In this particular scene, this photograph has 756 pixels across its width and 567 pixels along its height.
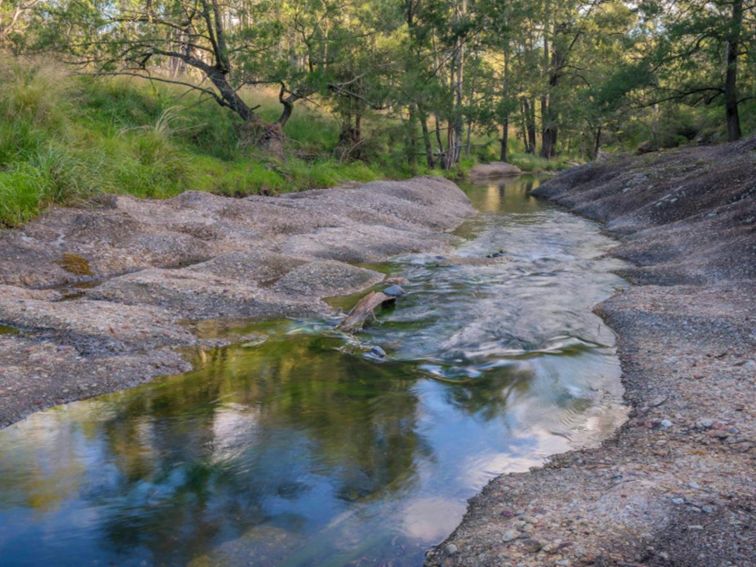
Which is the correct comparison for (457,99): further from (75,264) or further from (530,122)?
(75,264)

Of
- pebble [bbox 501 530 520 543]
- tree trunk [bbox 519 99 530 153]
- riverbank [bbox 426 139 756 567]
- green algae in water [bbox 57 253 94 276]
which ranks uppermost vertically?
tree trunk [bbox 519 99 530 153]

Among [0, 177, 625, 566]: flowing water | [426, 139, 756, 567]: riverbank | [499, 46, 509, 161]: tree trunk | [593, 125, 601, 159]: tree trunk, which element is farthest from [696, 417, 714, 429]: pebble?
[593, 125, 601, 159]: tree trunk

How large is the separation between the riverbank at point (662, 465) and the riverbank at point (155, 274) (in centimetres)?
344

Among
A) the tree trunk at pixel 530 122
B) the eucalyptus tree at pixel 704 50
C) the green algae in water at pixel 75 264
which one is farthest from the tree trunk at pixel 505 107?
the green algae in water at pixel 75 264

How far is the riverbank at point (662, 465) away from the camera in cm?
332

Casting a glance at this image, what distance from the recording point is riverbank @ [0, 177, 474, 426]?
19.0 ft

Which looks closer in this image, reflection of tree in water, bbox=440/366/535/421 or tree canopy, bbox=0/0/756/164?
reflection of tree in water, bbox=440/366/535/421

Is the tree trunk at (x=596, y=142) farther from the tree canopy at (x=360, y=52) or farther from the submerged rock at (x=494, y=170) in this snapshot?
the tree canopy at (x=360, y=52)

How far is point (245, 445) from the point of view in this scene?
4.60 meters

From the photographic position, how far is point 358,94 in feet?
69.2

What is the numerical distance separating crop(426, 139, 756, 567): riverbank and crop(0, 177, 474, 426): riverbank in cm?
344

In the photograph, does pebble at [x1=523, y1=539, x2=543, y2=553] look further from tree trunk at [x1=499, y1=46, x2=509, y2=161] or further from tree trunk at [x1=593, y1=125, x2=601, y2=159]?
tree trunk at [x1=593, y1=125, x2=601, y2=159]

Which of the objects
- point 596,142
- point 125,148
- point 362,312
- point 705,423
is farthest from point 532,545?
point 596,142

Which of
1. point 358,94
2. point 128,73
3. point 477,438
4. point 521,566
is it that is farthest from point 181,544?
point 358,94
